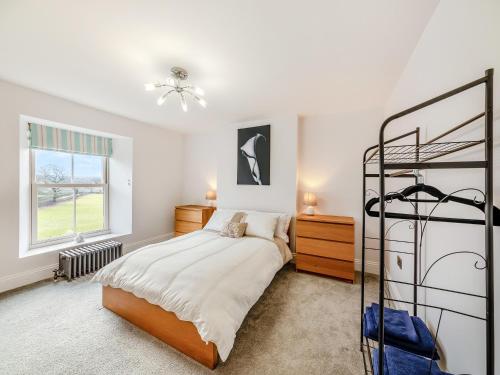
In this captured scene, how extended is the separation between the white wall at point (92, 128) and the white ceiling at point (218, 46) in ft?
0.78

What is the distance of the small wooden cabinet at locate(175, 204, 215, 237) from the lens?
3789 millimetres

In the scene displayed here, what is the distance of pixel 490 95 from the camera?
699mm

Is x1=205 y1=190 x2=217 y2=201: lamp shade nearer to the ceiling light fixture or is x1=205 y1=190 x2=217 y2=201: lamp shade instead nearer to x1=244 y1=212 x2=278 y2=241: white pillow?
x1=244 y1=212 x2=278 y2=241: white pillow

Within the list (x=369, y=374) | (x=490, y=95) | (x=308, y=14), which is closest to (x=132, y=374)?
(x=369, y=374)

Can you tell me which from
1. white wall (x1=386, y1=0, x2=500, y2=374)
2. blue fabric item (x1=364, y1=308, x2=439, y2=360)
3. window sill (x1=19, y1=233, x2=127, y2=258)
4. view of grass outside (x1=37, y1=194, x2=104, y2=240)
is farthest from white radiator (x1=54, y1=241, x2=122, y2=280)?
white wall (x1=386, y1=0, x2=500, y2=374)

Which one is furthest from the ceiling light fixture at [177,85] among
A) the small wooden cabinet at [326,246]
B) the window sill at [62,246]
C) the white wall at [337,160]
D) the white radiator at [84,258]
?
the window sill at [62,246]

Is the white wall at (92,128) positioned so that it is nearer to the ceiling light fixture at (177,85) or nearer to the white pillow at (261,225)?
the ceiling light fixture at (177,85)

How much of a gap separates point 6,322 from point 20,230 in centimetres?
119

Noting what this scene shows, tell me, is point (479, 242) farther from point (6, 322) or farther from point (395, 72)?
point (6, 322)

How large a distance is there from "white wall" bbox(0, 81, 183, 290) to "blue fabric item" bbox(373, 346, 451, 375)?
3.64 m

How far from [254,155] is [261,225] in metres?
1.25

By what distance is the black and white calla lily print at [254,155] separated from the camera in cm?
333

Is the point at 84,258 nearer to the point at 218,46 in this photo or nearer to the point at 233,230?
the point at 233,230

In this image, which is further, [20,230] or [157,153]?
[157,153]
